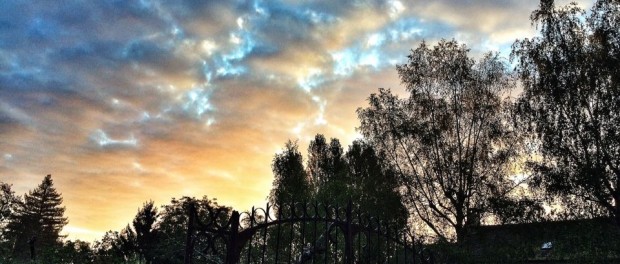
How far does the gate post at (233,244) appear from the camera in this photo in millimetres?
5820

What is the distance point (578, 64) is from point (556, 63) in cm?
86

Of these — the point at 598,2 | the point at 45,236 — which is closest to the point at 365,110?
the point at 598,2

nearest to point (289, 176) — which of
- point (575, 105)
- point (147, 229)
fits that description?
point (147, 229)

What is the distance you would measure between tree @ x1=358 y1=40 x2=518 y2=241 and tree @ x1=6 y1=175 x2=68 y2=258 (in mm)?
51943

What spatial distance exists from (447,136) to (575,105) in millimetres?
8088

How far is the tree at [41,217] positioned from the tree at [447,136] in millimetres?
51943

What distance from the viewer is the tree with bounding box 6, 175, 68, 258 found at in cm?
6284

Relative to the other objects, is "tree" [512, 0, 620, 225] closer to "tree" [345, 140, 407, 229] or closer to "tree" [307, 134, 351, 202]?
"tree" [345, 140, 407, 229]

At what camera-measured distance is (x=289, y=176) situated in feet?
117

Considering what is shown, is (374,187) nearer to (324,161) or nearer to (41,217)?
(324,161)

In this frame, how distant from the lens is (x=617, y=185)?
756 inches

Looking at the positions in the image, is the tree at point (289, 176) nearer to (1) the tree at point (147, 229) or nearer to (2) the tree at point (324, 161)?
(2) the tree at point (324, 161)

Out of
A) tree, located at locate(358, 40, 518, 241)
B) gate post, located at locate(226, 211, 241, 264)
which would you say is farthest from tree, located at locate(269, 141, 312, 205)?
gate post, located at locate(226, 211, 241, 264)

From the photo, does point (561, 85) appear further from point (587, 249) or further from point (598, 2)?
point (587, 249)
